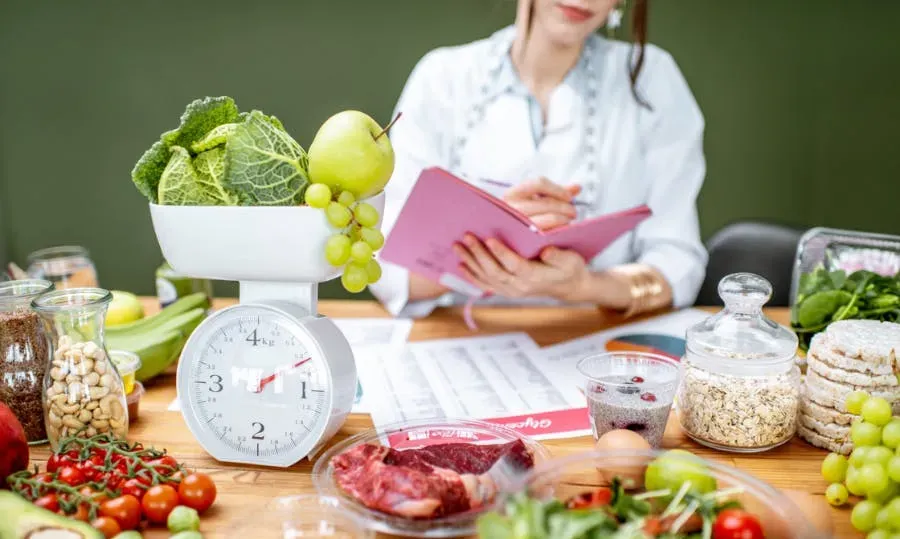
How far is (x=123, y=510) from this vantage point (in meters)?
0.81

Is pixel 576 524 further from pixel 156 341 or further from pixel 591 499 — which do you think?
pixel 156 341

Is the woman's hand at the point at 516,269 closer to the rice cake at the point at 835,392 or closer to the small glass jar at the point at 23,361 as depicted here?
the rice cake at the point at 835,392

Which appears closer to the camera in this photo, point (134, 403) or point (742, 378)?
point (742, 378)

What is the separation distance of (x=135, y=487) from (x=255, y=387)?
180 millimetres

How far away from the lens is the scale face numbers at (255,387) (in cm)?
95

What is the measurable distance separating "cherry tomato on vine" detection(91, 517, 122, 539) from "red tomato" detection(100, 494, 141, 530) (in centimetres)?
1

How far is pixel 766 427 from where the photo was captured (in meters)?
1.00

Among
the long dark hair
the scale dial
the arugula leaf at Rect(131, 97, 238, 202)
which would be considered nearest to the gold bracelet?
the long dark hair

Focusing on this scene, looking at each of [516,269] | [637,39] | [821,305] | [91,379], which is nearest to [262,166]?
[91,379]

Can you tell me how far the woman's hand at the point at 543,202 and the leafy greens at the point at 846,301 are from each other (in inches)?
19.5

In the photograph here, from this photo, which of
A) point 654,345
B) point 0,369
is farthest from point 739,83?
point 0,369

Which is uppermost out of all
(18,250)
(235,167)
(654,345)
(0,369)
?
(235,167)

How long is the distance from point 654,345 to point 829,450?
0.47 meters

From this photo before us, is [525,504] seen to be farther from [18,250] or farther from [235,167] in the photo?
[18,250]
